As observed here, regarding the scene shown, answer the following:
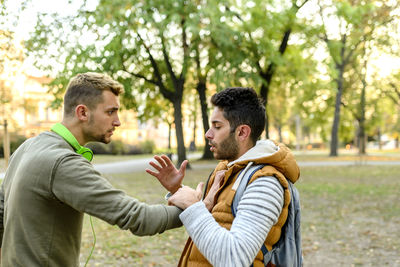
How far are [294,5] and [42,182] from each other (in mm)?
16983

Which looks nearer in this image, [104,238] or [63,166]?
[63,166]

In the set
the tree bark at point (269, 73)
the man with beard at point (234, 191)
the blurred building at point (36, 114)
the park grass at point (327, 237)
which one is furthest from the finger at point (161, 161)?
the tree bark at point (269, 73)

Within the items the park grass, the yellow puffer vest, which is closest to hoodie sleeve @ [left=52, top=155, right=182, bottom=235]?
the yellow puffer vest

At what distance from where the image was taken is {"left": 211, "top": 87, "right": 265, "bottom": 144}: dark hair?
2.30 metres

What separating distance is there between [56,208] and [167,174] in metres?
0.64

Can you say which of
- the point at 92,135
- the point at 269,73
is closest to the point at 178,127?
the point at 269,73

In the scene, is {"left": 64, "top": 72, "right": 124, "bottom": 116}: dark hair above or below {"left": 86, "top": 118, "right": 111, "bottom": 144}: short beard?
above

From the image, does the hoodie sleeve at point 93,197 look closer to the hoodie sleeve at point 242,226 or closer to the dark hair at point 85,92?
the hoodie sleeve at point 242,226

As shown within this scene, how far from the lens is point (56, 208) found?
82.5 inches

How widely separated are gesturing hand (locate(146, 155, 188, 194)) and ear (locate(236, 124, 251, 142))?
0.35 meters

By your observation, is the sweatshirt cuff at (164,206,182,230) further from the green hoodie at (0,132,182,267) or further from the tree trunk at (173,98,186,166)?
the tree trunk at (173,98,186,166)

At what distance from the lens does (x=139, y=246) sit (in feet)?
23.8

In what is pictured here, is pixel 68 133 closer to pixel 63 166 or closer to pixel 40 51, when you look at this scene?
pixel 63 166

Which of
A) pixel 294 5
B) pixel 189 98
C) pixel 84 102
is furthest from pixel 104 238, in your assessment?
pixel 189 98
